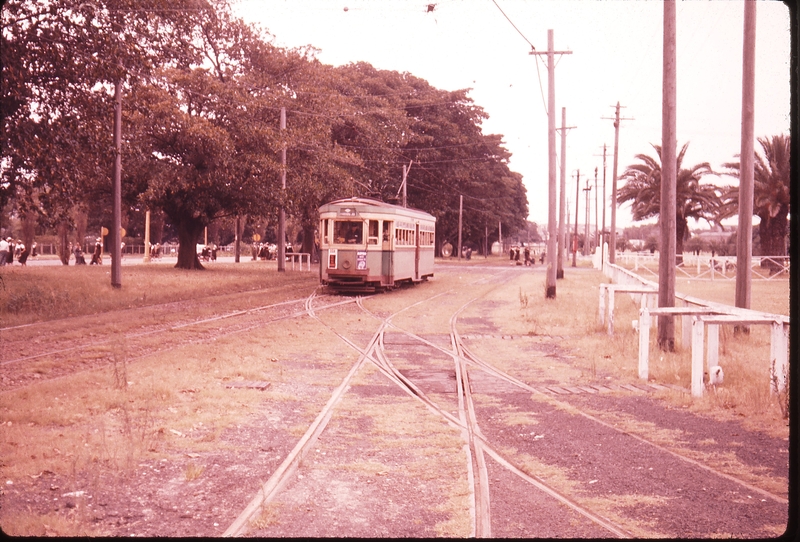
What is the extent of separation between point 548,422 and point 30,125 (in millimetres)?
11016

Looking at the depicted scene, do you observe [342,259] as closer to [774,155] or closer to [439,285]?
[439,285]

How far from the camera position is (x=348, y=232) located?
23.1 metres

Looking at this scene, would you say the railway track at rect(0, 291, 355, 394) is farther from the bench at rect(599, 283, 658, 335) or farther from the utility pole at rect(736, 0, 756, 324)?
the utility pole at rect(736, 0, 756, 324)

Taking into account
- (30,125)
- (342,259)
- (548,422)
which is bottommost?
(548,422)

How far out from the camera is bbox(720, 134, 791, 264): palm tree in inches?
1457

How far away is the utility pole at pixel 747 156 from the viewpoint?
41.3 ft

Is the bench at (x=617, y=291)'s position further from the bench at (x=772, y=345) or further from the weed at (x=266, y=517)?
the weed at (x=266, y=517)

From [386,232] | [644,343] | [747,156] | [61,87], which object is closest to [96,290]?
[61,87]

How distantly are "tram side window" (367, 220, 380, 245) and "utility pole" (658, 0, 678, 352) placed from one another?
1170 cm

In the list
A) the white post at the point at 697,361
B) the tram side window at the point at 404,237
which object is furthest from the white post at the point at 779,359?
the tram side window at the point at 404,237

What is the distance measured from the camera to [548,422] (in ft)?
25.5

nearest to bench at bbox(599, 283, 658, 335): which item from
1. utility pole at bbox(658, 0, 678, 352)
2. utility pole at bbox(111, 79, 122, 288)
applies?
utility pole at bbox(658, 0, 678, 352)

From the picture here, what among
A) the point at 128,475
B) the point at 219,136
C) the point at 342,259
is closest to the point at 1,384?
the point at 128,475

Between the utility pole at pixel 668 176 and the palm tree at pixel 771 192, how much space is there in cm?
2629
